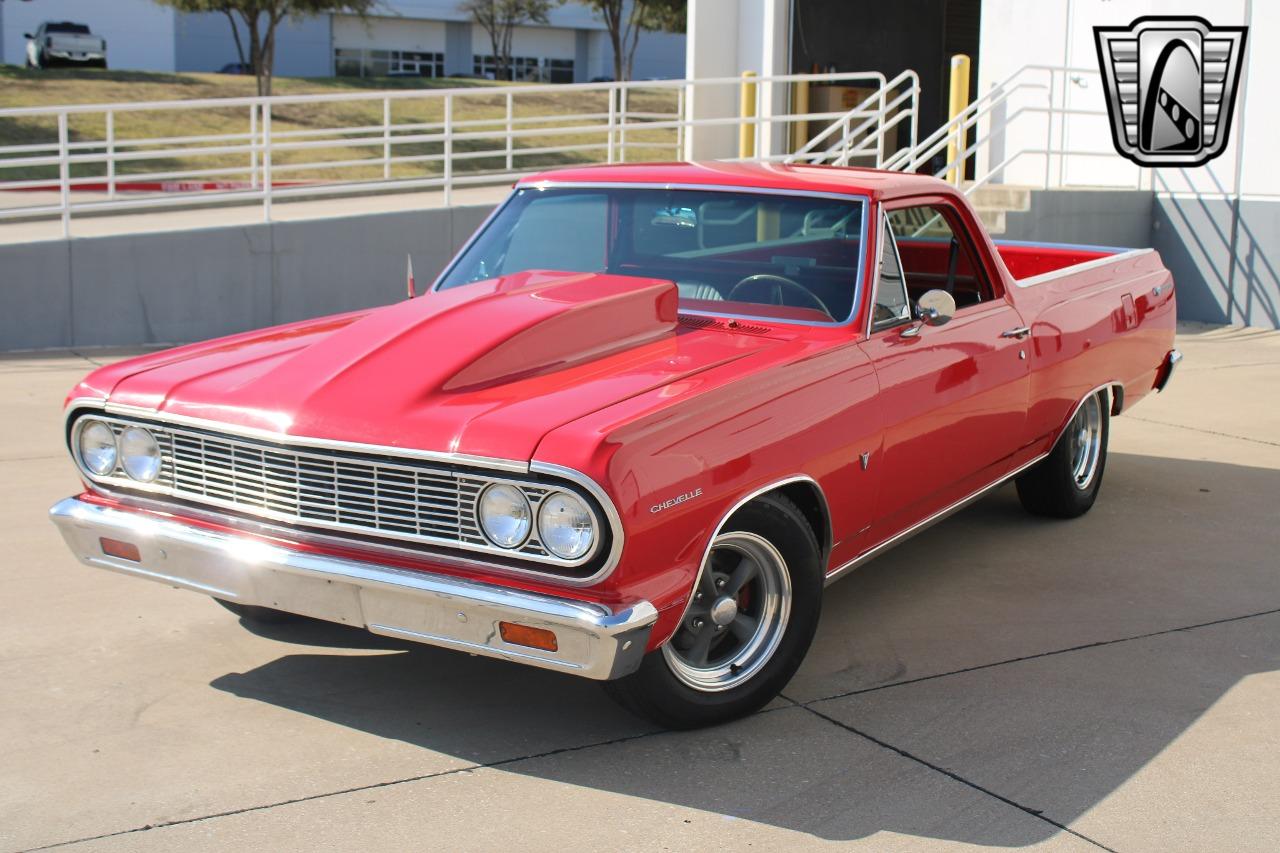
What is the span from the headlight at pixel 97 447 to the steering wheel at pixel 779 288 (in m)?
2.06

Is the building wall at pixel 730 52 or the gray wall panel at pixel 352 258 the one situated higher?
the building wall at pixel 730 52

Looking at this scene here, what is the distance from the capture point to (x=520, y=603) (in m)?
3.50

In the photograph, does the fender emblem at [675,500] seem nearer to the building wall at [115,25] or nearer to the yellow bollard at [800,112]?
the yellow bollard at [800,112]

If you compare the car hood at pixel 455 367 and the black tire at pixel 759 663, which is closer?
the car hood at pixel 455 367

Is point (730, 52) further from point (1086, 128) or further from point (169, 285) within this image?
point (169, 285)

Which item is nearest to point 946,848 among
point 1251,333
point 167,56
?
point 1251,333

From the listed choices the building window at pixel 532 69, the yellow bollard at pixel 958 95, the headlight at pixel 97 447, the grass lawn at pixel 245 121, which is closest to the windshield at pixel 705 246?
the headlight at pixel 97 447

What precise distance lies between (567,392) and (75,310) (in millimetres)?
8084

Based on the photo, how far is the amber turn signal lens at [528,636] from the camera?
3.52 meters

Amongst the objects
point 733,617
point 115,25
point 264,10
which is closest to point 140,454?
point 733,617

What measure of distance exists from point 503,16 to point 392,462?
6140cm

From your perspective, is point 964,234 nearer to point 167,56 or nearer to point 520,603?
point 520,603

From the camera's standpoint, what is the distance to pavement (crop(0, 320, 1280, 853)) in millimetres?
3523

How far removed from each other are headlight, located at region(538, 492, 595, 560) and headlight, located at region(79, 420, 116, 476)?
150 cm
